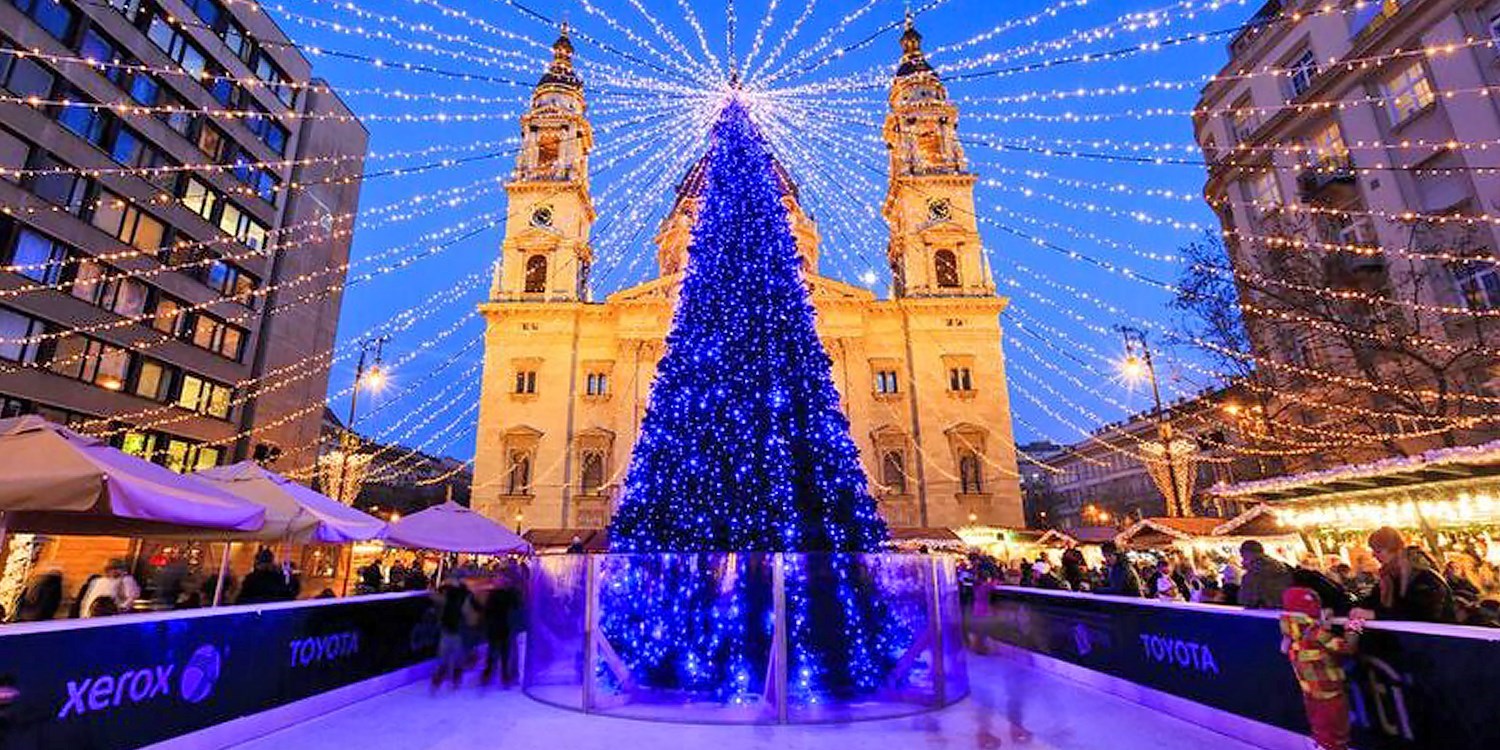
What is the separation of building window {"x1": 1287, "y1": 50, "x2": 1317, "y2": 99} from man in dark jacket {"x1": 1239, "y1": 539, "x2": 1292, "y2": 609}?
2234 cm

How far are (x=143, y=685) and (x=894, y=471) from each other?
28822 mm

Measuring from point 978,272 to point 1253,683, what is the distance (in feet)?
98.0

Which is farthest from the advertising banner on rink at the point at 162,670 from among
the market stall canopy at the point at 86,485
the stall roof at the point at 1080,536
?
the stall roof at the point at 1080,536

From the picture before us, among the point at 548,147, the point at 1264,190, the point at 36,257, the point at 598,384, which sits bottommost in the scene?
the point at 598,384

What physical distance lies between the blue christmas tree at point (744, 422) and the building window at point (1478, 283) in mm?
17838

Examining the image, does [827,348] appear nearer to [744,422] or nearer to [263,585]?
[744,422]

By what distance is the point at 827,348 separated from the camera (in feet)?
109

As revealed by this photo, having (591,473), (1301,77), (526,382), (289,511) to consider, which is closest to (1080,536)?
(1301,77)

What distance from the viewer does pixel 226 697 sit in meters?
6.04

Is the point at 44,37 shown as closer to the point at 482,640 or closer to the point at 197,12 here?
the point at 197,12

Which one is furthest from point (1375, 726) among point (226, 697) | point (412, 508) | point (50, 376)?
point (412, 508)

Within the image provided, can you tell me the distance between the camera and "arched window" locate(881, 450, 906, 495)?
102ft

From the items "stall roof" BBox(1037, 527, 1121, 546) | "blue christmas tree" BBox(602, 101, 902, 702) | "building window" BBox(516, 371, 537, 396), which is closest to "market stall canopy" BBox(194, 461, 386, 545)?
"blue christmas tree" BBox(602, 101, 902, 702)

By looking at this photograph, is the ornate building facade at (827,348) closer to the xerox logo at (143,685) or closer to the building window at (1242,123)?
the building window at (1242,123)
